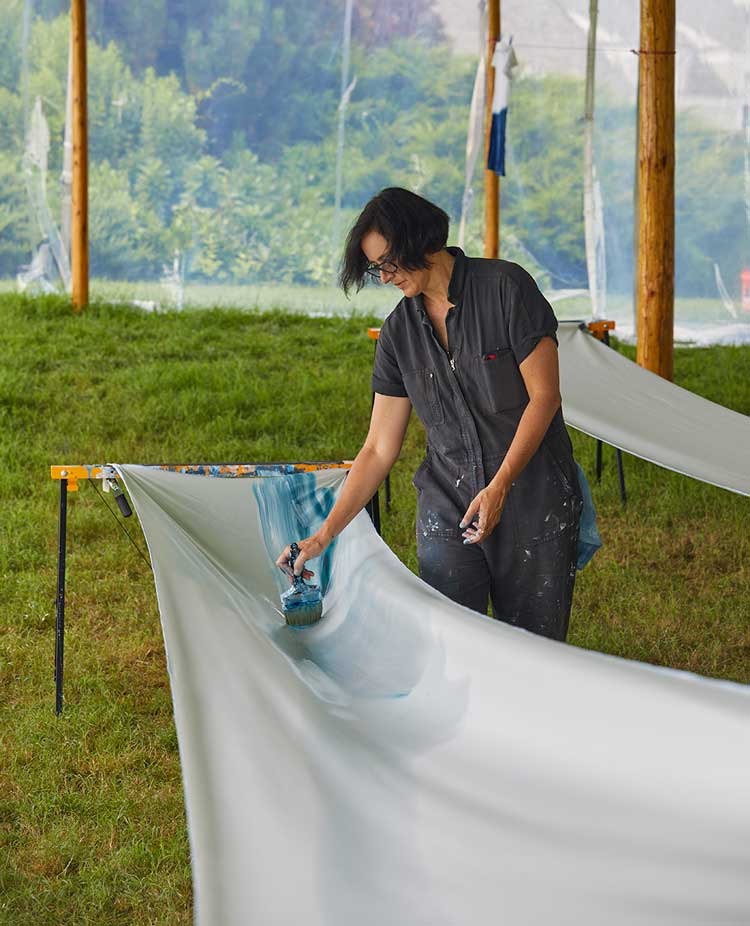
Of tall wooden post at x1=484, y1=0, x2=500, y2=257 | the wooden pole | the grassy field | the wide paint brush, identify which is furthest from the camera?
the wooden pole

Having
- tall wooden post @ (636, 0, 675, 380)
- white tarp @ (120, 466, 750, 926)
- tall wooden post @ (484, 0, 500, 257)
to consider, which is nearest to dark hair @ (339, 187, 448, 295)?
white tarp @ (120, 466, 750, 926)

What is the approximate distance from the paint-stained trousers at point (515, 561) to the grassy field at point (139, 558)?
679 millimetres

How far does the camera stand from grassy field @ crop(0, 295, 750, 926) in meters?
2.17

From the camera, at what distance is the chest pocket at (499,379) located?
181 cm

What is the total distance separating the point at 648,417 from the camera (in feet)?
11.5

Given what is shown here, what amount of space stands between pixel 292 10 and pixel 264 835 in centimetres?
711

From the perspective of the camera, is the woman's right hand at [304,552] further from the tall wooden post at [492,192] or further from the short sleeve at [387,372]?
the tall wooden post at [492,192]

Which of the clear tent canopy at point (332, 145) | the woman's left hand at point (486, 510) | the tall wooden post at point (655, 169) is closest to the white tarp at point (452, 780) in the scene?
the woman's left hand at point (486, 510)

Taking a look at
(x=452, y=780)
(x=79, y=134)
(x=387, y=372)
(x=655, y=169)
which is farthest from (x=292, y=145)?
(x=452, y=780)

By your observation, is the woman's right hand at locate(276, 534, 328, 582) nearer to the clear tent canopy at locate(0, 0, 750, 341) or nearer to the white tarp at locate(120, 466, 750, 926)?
the white tarp at locate(120, 466, 750, 926)

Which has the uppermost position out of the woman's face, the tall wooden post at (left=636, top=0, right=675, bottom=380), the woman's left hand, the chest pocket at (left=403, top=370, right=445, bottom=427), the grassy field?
the tall wooden post at (left=636, top=0, right=675, bottom=380)

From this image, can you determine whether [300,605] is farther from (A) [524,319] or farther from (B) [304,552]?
(A) [524,319]

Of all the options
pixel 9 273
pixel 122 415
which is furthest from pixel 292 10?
pixel 122 415

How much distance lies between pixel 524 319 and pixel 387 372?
0.26 metres
